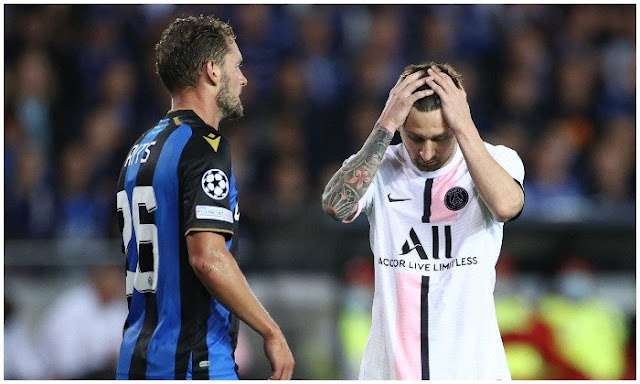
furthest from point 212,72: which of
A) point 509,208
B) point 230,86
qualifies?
point 509,208

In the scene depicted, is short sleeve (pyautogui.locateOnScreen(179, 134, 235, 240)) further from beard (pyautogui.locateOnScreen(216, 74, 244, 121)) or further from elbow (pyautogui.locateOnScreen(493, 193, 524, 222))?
elbow (pyautogui.locateOnScreen(493, 193, 524, 222))

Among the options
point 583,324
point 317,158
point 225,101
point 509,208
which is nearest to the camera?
point 509,208

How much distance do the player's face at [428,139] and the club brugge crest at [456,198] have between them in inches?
5.0

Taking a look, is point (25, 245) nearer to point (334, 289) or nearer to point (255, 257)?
point (255, 257)

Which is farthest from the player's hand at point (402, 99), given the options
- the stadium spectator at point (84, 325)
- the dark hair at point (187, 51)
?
the stadium spectator at point (84, 325)

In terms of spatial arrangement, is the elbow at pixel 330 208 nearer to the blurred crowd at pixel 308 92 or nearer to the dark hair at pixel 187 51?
the dark hair at pixel 187 51

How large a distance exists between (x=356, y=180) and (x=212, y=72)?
76 cm

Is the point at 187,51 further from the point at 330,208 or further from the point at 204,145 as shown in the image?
the point at 330,208

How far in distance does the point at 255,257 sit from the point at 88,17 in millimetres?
4777

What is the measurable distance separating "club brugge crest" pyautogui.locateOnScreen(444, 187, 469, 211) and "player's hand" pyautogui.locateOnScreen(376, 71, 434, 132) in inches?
14.0

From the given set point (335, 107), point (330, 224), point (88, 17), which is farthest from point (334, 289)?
point (88, 17)

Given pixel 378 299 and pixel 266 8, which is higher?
pixel 266 8

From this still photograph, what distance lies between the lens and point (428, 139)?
4172mm

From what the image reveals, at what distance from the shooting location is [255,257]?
8.84m
